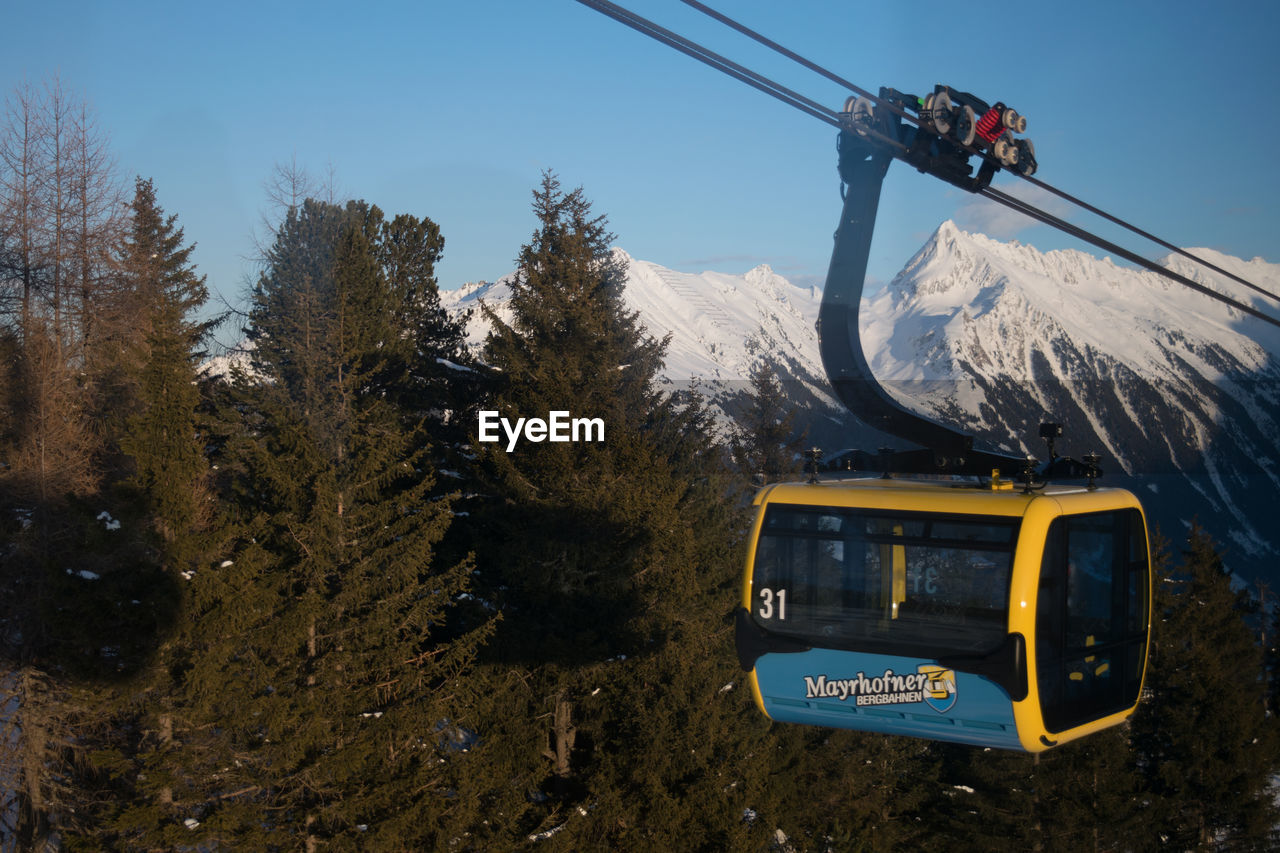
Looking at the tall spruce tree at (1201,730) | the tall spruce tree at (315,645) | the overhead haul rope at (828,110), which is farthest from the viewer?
the tall spruce tree at (1201,730)

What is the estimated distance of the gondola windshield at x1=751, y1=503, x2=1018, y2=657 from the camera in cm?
802

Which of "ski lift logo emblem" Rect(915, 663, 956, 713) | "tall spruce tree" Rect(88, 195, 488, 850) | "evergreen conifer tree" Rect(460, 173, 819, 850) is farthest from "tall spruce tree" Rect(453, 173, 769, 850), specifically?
"ski lift logo emblem" Rect(915, 663, 956, 713)

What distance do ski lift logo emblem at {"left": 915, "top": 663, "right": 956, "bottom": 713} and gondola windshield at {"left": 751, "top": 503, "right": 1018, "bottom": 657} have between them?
0.42 feet

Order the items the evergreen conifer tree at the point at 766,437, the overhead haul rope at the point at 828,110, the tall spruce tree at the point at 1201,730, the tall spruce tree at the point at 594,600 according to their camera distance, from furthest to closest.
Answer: the evergreen conifer tree at the point at 766,437, the tall spruce tree at the point at 1201,730, the tall spruce tree at the point at 594,600, the overhead haul rope at the point at 828,110

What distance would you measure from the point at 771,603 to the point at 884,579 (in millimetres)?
1106

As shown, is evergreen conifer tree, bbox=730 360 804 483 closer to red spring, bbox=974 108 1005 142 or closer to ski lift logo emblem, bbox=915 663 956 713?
red spring, bbox=974 108 1005 142

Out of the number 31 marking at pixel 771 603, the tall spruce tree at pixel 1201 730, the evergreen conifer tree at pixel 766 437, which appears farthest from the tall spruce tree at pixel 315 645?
the tall spruce tree at pixel 1201 730

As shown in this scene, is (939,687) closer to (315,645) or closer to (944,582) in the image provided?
(944,582)

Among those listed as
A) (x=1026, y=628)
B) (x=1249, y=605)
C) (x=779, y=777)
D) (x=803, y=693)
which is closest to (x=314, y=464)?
(x=803, y=693)

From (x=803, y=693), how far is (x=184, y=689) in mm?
11169

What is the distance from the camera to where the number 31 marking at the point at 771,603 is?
8.97 m

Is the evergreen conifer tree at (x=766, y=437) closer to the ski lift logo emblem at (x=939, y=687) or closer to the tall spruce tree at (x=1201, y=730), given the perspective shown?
the tall spruce tree at (x=1201, y=730)

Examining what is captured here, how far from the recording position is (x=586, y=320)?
23469mm

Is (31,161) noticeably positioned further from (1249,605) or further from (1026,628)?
(1249,605)
